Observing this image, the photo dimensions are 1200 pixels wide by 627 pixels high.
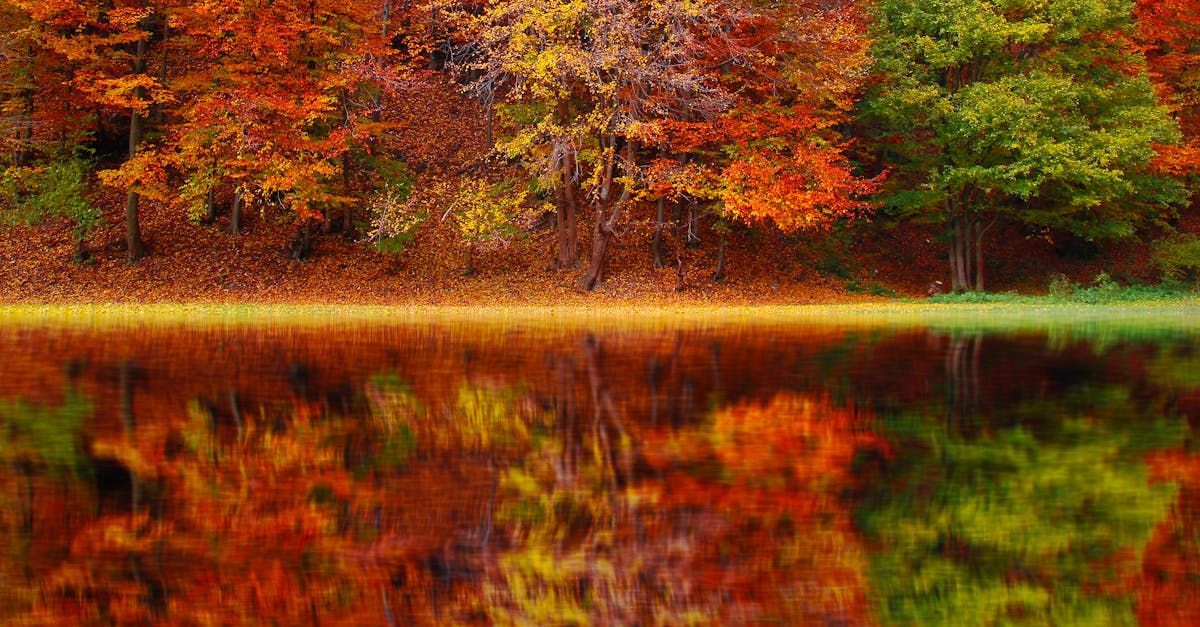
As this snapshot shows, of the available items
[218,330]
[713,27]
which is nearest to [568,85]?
[713,27]

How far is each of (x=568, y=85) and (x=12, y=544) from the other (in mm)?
29914

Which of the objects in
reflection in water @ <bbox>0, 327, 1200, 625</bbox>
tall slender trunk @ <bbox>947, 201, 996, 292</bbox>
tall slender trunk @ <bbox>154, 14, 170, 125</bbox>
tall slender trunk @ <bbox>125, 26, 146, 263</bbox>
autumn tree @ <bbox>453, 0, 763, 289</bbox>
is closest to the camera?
reflection in water @ <bbox>0, 327, 1200, 625</bbox>

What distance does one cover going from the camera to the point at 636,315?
29.9 m

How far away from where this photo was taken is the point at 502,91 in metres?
48.0

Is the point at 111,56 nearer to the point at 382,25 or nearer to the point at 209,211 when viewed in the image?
the point at 209,211

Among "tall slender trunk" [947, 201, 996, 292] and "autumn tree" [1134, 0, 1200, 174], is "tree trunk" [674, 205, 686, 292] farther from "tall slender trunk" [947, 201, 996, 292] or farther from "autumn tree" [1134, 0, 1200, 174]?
"autumn tree" [1134, 0, 1200, 174]

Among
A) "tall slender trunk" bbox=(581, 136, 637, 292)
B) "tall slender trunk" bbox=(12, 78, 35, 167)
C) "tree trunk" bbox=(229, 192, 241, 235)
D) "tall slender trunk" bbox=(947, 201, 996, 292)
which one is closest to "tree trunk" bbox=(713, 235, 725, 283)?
"tall slender trunk" bbox=(581, 136, 637, 292)

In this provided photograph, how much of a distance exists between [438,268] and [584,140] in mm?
6185

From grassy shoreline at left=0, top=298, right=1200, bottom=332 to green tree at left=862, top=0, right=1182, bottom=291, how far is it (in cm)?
422

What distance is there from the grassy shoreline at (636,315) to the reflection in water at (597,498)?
11.4 meters

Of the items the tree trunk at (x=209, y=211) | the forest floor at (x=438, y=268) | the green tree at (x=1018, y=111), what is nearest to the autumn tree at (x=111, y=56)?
the forest floor at (x=438, y=268)

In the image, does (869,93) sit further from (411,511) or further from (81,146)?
(411,511)

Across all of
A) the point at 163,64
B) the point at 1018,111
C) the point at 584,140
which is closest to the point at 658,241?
the point at 584,140

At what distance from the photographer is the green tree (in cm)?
3572
